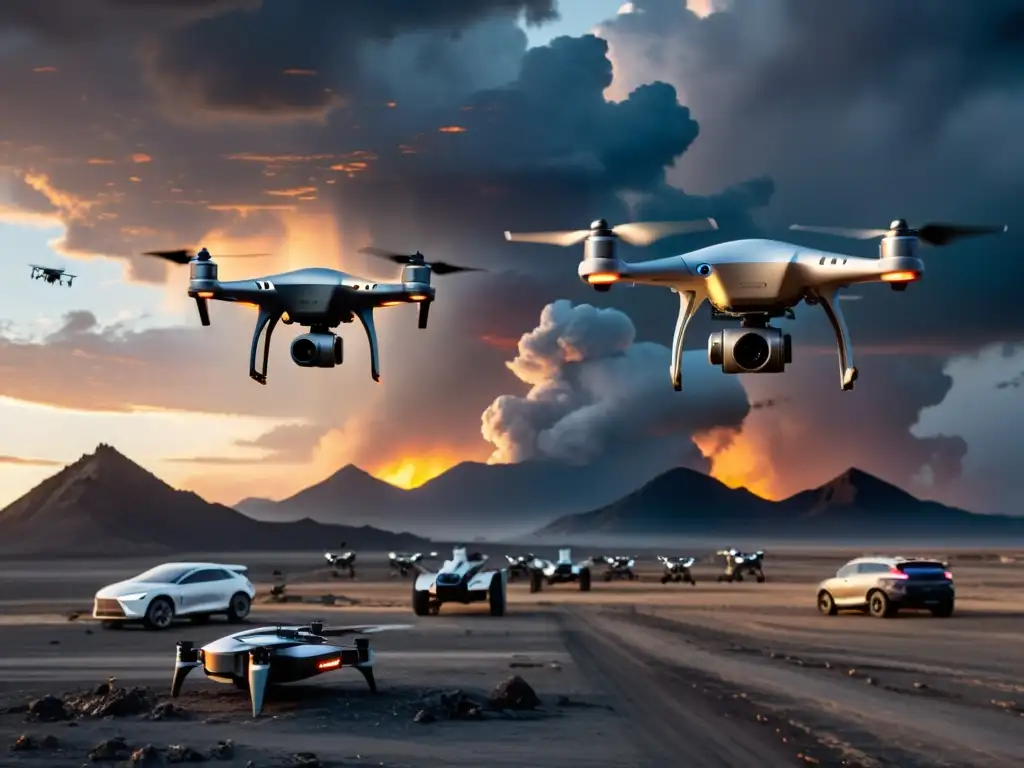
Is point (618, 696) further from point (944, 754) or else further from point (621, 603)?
point (621, 603)

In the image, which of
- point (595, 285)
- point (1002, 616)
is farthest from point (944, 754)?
point (1002, 616)

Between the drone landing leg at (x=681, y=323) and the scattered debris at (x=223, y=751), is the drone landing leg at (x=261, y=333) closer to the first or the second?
the drone landing leg at (x=681, y=323)

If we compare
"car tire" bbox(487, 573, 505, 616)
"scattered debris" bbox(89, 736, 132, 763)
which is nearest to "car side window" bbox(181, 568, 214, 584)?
"car tire" bbox(487, 573, 505, 616)

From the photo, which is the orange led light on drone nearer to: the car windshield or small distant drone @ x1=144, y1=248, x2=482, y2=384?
small distant drone @ x1=144, y1=248, x2=482, y2=384

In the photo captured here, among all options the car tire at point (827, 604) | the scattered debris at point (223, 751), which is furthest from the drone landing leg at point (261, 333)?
the car tire at point (827, 604)

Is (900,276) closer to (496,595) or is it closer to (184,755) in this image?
(184,755)

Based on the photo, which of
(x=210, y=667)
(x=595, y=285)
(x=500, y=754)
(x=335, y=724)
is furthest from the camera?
(x=210, y=667)
